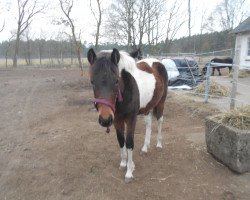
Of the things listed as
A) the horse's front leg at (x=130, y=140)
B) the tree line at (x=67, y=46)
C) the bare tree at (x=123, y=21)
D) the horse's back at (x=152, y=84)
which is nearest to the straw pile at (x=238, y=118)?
the horse's back at (x=152, y=84)

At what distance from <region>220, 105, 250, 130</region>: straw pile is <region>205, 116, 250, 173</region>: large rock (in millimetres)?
118

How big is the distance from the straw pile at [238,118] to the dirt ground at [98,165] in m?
0.63

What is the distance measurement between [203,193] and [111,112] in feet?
5.08

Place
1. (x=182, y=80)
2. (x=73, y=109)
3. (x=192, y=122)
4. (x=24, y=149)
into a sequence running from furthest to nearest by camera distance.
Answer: (x=182, y=80) < (x=73, y=109) < (x=192, y=122) < (x=24, y=149)

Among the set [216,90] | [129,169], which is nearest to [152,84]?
[129,169]

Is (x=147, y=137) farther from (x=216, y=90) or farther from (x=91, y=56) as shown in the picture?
(x=216, y=90)

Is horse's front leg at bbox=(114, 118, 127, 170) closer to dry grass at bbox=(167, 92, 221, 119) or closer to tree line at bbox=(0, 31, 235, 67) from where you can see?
dry grass at bbox=(167, 92, 221, 119)

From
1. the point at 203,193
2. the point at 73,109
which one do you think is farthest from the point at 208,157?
the point at 73,109

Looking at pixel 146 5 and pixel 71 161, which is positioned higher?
pixel 146 5

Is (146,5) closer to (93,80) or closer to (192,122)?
(192,122)

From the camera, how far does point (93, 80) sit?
2.76m

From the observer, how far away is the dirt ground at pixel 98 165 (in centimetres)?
324

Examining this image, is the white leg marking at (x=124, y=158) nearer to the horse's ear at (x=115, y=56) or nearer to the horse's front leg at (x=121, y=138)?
the horse's front leg at (x=121, y=138)

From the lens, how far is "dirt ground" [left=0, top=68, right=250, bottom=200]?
10.6 feet
